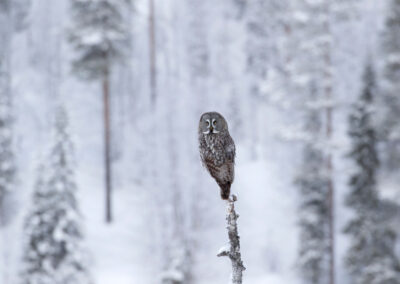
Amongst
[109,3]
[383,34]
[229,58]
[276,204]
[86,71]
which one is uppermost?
[229,58]

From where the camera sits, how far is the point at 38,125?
25.1 meters

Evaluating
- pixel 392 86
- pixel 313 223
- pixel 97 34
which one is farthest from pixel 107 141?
pixel 392 86

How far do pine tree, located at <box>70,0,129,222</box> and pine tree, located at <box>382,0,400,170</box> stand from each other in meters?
9.11

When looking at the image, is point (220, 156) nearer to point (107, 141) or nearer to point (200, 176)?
point (200, 176)

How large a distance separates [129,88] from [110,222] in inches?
499

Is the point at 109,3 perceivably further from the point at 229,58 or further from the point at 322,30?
the point at 229,58

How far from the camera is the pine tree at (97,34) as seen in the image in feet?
52.7

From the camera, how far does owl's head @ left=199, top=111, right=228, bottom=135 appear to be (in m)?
2.68

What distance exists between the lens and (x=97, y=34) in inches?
627

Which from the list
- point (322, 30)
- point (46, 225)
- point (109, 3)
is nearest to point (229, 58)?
point (109, 3)

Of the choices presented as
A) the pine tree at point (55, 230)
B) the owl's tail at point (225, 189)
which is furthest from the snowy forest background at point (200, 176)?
the owl's tail at point (225, 189)

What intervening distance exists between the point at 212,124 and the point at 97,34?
1424 cm

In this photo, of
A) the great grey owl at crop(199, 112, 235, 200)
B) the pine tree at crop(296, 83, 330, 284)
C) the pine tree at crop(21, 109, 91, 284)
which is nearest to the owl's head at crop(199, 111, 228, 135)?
the great grey owl at crop(199, 112, 235, 200)

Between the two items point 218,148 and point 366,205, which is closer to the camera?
point 218,148
